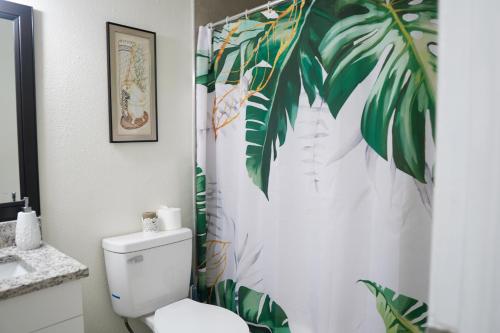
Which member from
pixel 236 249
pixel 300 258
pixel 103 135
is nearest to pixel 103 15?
pixel 103 135

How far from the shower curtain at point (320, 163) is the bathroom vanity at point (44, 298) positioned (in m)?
0.92

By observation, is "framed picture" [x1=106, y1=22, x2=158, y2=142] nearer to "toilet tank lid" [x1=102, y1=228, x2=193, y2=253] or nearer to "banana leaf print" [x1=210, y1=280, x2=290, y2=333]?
"toilet tank lid" [x1=102, y1=228, x2=193, y2=253]

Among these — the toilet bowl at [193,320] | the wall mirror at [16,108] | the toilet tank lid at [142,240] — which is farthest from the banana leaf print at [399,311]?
the wall mirror at [16,108]

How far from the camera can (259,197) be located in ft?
6.06

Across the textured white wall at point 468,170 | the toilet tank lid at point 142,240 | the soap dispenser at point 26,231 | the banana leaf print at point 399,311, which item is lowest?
the banana leaf print at point 399,311

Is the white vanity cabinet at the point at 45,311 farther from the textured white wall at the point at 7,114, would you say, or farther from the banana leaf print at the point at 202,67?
the banana leaf print at the point at 202,67

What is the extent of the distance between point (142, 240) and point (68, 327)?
595mm

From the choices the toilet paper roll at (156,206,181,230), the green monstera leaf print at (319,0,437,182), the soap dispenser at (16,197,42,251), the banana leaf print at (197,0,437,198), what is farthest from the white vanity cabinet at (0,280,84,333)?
the green monstera leaf print at (319,0,437,182)

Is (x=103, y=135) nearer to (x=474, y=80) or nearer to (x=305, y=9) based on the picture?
(x=305, y=9)

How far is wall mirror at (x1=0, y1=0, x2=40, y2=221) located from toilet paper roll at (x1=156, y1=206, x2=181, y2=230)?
65cm

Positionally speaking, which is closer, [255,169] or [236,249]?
[255,169]

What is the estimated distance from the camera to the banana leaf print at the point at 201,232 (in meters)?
2.11

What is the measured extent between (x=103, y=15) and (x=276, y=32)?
0.88m

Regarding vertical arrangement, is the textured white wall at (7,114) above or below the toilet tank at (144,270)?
above
